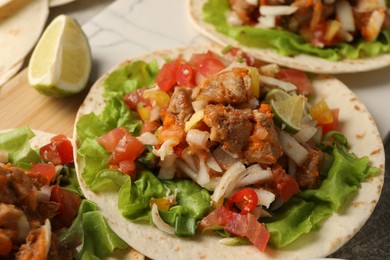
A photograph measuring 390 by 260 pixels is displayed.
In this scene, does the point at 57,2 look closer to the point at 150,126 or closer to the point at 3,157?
the point at 150,126

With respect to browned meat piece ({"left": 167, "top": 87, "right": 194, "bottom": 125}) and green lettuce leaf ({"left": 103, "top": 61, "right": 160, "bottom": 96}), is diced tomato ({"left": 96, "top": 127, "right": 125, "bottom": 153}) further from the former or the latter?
green lettuce leaf ({"left": 103, "top": 61, "right": 160, "bottom": 96})

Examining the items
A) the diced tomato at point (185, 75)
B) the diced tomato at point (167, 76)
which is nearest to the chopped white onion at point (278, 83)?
the diced tomato at point (185, 75)

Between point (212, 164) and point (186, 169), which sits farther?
point (186, 169)

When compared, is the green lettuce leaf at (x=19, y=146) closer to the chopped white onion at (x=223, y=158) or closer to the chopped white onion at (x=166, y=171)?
the chopped white onion at (x=166, y=171)

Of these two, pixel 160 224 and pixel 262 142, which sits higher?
pixel 262 142

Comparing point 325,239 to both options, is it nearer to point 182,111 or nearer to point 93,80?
point 182,111

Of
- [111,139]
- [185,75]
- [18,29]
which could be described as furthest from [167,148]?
[18,29]

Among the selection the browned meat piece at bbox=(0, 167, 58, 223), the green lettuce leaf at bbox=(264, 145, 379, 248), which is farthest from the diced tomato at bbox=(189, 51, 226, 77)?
the browned meat piece at bbox=(0, 167, 58, 223)
